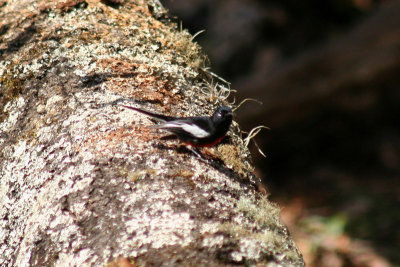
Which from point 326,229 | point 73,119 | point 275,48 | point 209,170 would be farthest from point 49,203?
point 275,48

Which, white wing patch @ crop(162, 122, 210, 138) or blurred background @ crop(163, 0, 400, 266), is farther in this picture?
blurred background @ crop(163, 0, 400, 266)

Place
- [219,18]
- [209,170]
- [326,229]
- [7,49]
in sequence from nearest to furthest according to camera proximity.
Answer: [209,170]
[7,49]
[326,229]
[219,18]

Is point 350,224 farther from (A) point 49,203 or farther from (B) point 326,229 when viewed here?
(A) point 49,203

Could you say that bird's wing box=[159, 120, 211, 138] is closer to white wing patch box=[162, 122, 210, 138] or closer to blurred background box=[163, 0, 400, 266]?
white wing patch box=[162, 122, 210, 138]

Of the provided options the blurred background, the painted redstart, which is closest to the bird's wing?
the painted redstart

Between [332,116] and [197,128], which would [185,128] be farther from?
[332,116]

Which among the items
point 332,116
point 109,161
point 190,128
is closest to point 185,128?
point 190,128

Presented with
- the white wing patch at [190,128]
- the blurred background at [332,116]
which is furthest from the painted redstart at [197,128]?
the blurred background at [332,116]
